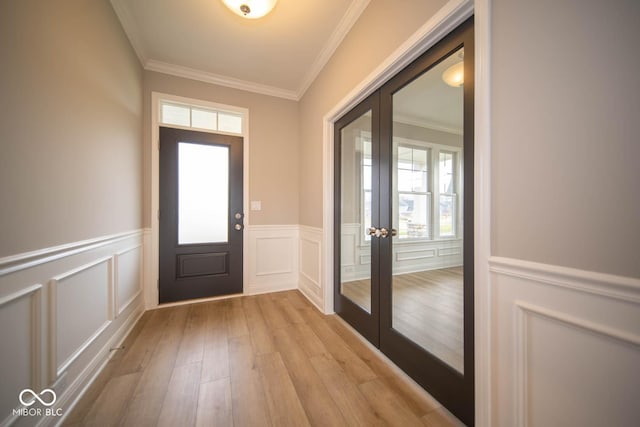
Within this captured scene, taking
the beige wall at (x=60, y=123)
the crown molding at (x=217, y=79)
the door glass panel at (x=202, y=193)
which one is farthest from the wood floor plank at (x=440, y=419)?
the crown molding at (x=217, y=79)

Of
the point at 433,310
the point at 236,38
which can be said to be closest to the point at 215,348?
the point at 433,310

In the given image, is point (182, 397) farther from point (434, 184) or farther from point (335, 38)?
point (335, 38)

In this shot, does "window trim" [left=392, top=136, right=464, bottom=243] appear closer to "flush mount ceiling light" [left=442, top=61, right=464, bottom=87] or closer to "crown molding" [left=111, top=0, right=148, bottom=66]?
"flush mount ceiling light" [left=442, top=61, right=464, bottom=87]

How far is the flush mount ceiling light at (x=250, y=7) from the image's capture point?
1.71 meters

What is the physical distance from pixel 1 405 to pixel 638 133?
2.41 metres

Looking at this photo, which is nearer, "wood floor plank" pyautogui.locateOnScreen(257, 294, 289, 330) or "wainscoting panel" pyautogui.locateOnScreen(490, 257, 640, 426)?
"wainscoting panel" pyautogui.locateOnScreen(490, 257, 640, 426)

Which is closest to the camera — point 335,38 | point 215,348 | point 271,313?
point 215,348

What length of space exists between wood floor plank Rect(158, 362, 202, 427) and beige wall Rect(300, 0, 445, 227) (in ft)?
5.60

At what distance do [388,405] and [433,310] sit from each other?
0.61 metres

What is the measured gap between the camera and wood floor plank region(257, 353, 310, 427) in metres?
1.17

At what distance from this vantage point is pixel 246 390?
136 centimetres

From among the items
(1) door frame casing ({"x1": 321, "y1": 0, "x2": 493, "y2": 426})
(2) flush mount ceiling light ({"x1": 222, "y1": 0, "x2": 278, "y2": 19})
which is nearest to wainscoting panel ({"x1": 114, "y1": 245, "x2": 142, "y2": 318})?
(2) flush mount ceiling light ({"x1": 222, "y1": 0, "x2": 278, "y2": 19})

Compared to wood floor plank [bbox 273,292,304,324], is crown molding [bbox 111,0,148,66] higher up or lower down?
higher up

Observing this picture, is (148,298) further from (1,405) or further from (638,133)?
(638,133)
